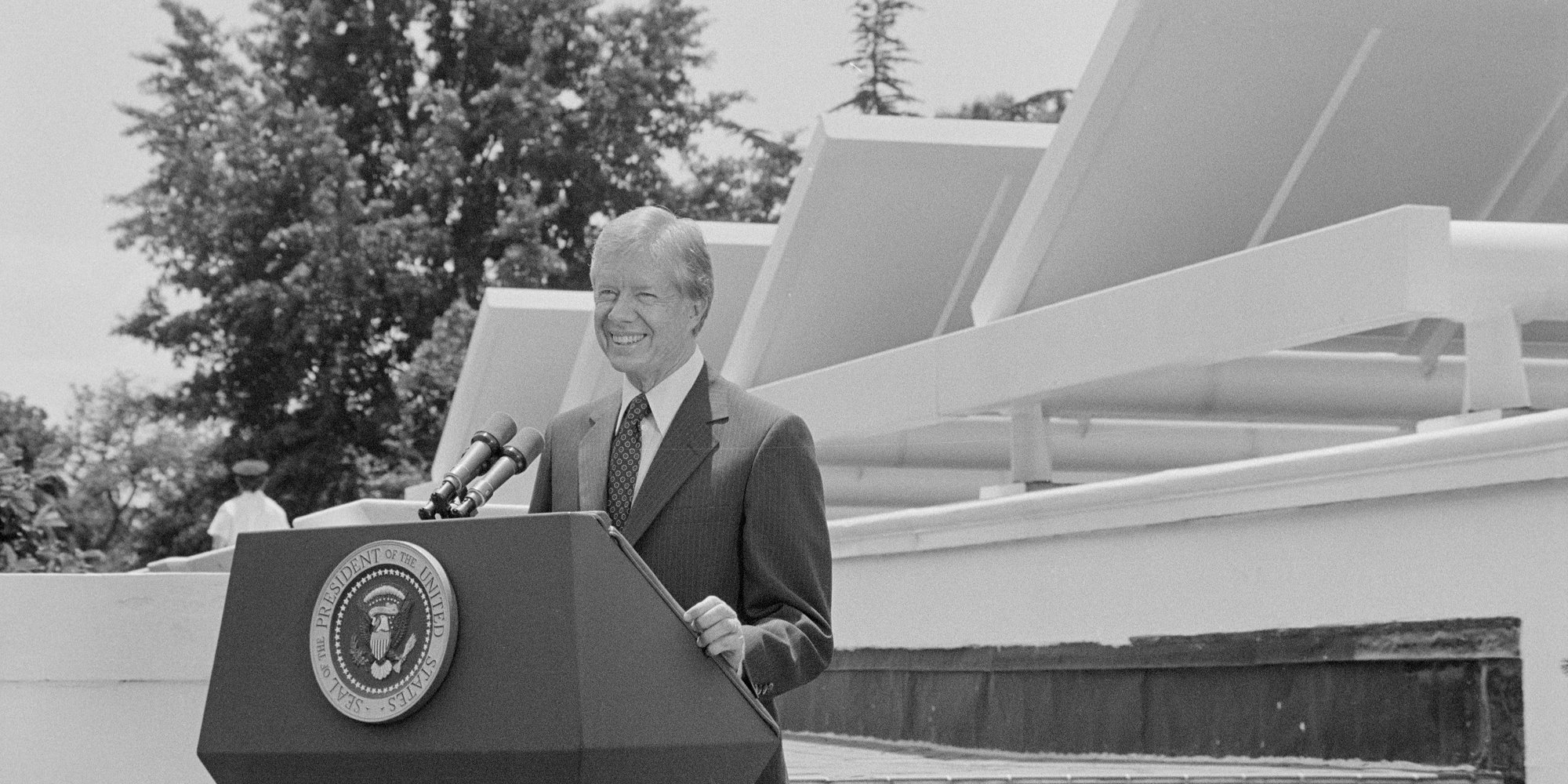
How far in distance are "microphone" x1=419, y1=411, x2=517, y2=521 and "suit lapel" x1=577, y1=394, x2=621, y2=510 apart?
10cm

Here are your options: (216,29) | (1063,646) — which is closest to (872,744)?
(1063,646)

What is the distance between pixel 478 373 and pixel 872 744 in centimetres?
1238

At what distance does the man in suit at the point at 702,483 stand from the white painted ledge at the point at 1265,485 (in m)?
3.09

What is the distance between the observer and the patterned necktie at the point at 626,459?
2.62m

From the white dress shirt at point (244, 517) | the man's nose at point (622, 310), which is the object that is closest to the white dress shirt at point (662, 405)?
the man's nose at point (622, 310)

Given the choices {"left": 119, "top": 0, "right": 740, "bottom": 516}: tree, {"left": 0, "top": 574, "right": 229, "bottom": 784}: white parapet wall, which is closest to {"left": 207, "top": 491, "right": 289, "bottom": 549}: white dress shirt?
{"left": 0, "top": 574, "right": 229, "bottom": 784}: white parapet wall

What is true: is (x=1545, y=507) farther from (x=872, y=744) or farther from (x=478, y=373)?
(x=478, y=373)

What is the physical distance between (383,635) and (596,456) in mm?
518

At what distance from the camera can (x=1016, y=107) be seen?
→ 38.3 metres

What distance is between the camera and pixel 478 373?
20.1 metres

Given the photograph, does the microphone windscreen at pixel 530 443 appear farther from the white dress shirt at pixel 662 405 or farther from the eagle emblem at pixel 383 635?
the eagle emblem at pixel 383 635

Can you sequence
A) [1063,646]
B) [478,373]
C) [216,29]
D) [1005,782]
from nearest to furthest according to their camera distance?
[1005,782], [1063,646], [478,373], [216,29]

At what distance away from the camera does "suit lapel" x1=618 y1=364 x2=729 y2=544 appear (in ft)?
8.41

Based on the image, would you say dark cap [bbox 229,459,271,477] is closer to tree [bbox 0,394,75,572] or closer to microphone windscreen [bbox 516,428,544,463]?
tree [bbox 0,394,75,572]
